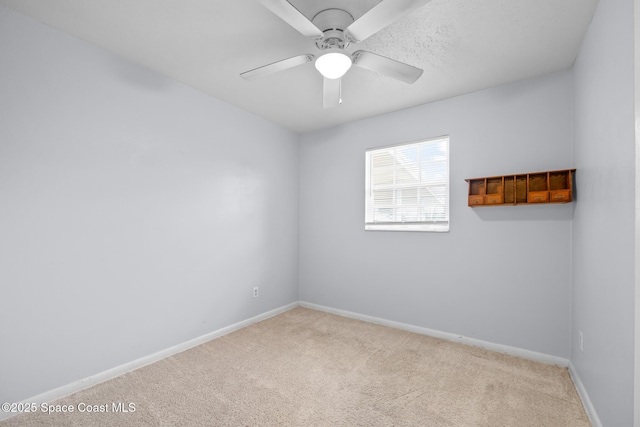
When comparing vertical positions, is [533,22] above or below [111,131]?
above

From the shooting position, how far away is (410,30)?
6.39 feet

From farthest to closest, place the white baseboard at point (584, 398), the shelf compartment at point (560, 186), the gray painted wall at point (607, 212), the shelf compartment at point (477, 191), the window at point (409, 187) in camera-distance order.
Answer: the window at point (409, 187) < the shelf compartment at point (477, 191) < the shelf compartment at point (560, 186) < the white baseboard at point (584, 398) < the gray painted wall at point (607, 212)

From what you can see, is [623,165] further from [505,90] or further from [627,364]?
[505,90]

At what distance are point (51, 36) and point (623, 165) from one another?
3476 millimetres

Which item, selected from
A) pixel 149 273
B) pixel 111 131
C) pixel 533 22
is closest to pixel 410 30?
pixel 533 22

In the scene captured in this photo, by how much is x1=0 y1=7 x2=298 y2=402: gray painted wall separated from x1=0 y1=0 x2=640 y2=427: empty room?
0.01m

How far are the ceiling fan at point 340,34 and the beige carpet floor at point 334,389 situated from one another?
2.16 meters

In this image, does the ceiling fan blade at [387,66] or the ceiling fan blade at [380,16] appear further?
the ceiling fan blade at [387,66]

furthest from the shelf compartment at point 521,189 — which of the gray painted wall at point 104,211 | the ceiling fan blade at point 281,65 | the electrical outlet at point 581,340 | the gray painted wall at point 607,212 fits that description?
the gray painted wall at point 104,211

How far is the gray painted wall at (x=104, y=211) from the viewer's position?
183 cm

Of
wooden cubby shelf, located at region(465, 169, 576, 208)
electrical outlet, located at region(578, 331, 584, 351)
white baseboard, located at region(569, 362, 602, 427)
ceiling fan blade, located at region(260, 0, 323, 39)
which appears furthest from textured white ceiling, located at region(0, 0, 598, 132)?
white baseboard, located at region(569, 362, 602, 427)

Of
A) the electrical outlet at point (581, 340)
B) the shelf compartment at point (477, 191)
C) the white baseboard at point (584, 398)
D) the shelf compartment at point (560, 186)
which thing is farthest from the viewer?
the shelf compartment at point (477, 191)

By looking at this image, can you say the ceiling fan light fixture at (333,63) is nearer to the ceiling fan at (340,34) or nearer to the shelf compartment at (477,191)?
the ceiling fan at (340,34)

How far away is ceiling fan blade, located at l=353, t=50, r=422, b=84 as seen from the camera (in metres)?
1.83
